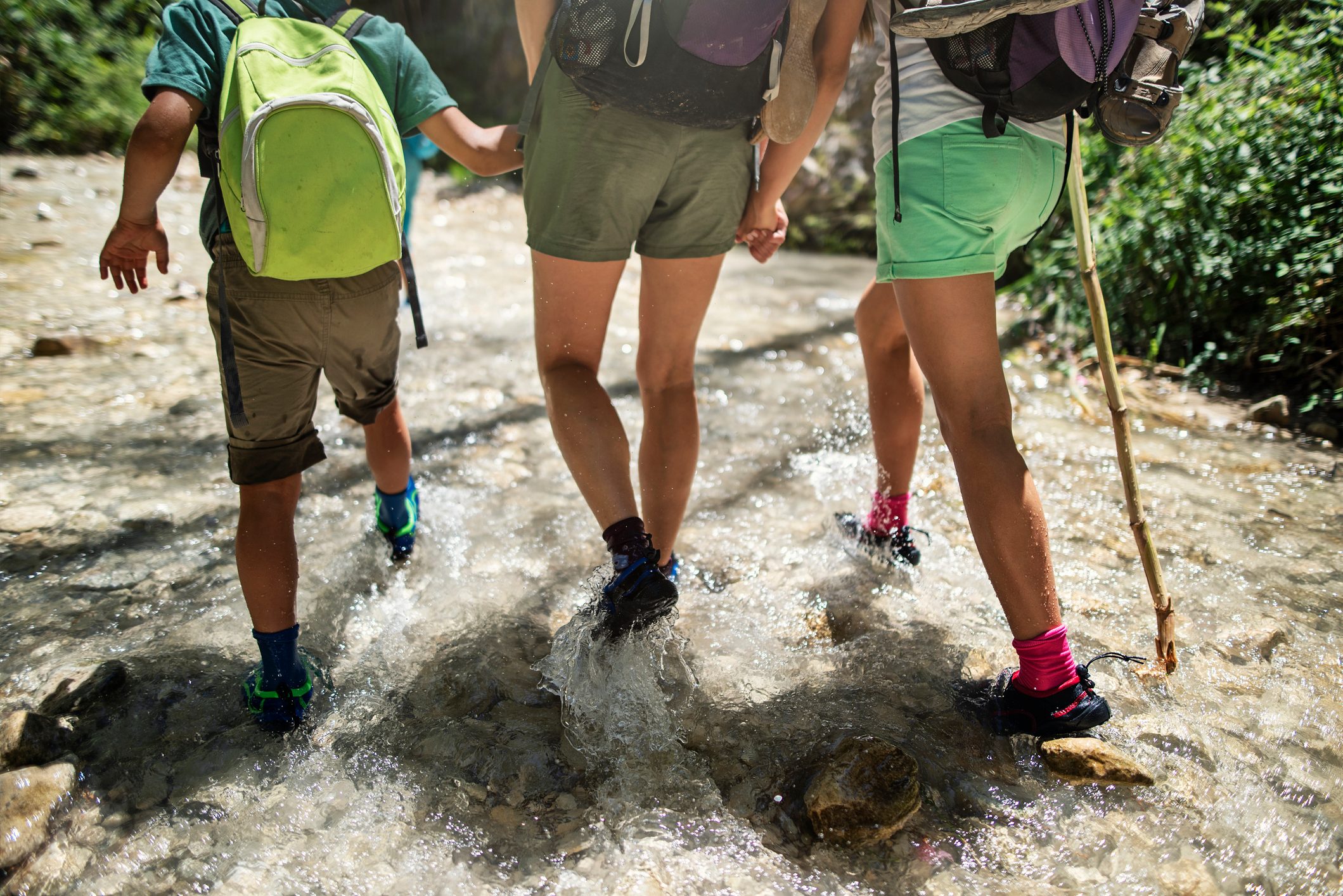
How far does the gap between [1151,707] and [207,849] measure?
1961 millimetres

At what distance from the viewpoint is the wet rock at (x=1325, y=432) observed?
11.2 feet

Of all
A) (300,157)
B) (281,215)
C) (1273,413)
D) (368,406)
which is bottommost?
(1273,413)

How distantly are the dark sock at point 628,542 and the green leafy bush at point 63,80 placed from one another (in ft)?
23.5

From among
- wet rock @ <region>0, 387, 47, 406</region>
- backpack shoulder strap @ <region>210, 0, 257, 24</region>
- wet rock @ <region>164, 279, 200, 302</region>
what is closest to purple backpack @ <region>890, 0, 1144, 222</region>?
backpack shoulder strap @ <region>210, 0, 257, 24</region>

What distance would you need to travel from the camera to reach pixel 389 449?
248cm

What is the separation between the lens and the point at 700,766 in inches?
71.8

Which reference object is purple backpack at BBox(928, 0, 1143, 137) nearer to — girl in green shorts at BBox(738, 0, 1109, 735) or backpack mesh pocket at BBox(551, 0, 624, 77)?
girl in green shorts at BBox(738, 0, 1109, 735)

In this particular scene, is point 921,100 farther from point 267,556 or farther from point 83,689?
point 83,689

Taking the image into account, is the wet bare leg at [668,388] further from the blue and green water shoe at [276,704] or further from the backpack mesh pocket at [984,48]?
the blue and green water shoe at [276,704]

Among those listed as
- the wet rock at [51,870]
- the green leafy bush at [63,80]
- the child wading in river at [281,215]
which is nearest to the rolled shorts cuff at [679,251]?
the child wading in river at [281,215]

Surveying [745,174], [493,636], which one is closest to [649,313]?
[745,174]

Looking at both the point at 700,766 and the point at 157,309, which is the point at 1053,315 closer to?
the point at 700,766

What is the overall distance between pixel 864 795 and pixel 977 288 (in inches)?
40.9

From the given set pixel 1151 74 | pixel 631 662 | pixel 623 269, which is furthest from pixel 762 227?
pixel 631 662
